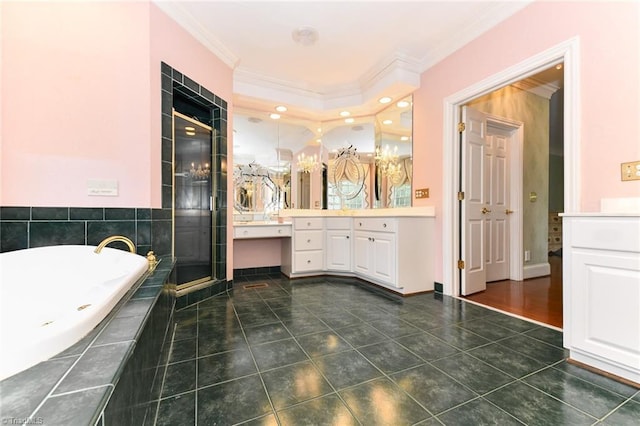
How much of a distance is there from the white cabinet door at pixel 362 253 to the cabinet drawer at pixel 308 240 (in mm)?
471

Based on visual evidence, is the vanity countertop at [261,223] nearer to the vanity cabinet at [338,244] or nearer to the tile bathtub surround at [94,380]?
the vanity cabinet at [338,244]

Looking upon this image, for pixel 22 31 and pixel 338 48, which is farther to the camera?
pixel 338 48

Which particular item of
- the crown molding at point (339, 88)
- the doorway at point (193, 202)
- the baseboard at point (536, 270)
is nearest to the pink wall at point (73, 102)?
the doorway at point (193, 202)

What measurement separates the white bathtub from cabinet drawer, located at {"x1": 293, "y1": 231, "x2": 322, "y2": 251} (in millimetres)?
2023

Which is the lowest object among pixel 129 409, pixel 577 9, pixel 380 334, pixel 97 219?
pixel 380 334

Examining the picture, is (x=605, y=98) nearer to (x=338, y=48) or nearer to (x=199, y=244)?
(x=338, y=48)

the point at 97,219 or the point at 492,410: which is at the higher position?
the point at 97,219

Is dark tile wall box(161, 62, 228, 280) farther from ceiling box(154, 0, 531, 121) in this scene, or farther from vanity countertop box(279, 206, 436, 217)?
vanity countertop box(279, 206, 436, 217)

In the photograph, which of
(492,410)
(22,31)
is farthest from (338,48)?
(492,410)

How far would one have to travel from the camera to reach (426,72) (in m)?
2.98

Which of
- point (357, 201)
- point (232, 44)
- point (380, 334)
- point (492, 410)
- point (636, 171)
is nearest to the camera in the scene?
point (492, 410)

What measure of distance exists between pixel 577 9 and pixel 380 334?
2503 millimetres

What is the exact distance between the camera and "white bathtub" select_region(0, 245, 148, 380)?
1.08m

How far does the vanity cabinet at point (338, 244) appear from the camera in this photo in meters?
3.48
